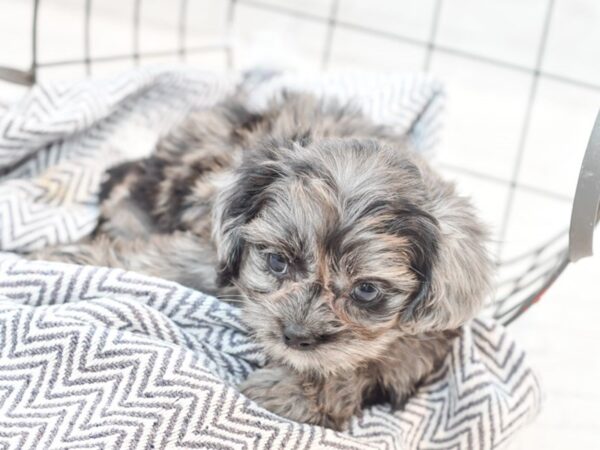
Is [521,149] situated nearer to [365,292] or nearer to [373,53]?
[373,53]

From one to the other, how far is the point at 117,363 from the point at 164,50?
2.62 meters

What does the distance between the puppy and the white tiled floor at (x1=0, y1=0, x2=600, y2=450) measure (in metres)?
1.04

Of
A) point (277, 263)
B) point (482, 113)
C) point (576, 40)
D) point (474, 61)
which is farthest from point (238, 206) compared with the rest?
point (576, 40)

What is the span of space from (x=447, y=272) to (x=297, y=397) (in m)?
0.51

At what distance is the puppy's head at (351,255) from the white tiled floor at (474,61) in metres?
1.08

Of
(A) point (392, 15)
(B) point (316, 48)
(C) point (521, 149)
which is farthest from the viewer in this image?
(B) point (316, 48)

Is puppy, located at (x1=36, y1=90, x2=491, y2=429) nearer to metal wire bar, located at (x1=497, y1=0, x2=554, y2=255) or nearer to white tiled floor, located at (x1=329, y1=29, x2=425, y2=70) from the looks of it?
metal wire bar, located at (x1=497, y1=0, x2=554, y2=255)

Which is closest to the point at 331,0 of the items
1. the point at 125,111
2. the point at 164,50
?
the point at 164,50

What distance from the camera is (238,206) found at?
210 cm

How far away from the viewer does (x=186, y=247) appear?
2422 millimetres

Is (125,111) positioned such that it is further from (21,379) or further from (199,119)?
(21,379)

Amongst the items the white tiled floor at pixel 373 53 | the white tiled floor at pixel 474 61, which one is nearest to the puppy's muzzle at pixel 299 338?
the white tiled floor at pixel 474 61

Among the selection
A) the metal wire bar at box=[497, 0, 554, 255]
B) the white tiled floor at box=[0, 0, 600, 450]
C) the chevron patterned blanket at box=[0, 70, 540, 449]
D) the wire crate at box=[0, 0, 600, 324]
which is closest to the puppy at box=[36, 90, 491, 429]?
the chevron patterned blanket at box=[0, 70, 540, 449]

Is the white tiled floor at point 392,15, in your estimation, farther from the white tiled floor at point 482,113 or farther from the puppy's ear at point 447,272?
the puppy's ear at point 447,272
